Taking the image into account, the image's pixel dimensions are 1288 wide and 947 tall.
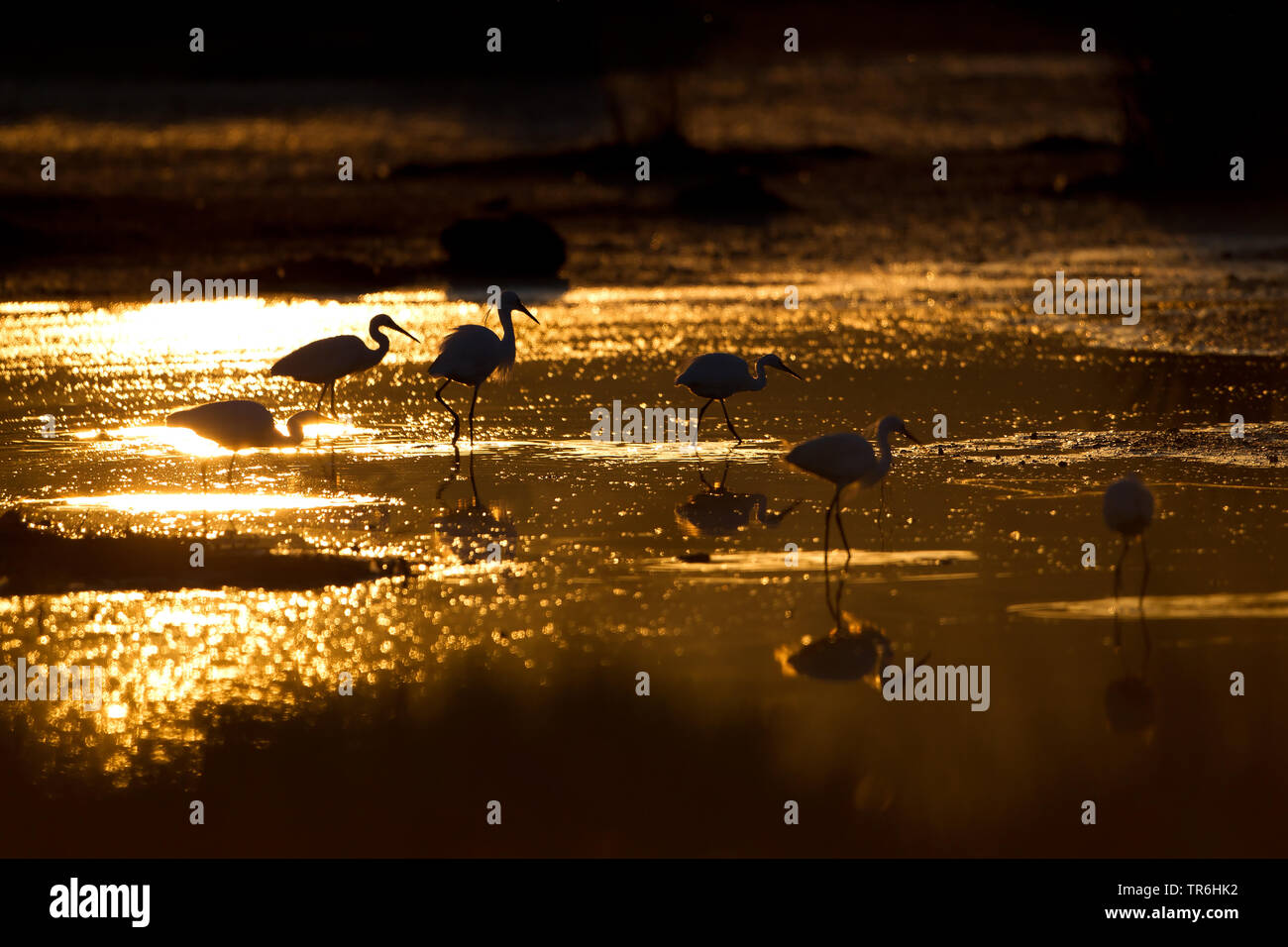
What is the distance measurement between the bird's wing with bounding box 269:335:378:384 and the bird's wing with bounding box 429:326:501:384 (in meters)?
0.64

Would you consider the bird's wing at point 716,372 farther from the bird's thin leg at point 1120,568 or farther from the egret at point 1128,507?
the egret at point 1128,507

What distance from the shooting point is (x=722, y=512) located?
1022 cm

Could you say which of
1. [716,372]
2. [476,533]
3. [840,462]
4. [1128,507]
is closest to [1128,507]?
[1128,507]

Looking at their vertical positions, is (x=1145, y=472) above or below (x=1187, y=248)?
below

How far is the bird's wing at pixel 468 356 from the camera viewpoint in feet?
41.8

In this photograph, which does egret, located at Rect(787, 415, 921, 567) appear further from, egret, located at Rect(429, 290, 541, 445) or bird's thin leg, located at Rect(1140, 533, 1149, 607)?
egret, located at Rect(429, 290, 541, 445)

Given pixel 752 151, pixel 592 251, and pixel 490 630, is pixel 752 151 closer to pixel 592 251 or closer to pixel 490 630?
pixel 592 251

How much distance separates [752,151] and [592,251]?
2236 cm

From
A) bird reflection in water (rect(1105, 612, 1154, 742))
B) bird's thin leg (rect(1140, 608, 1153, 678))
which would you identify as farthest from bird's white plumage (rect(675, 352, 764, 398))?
bird reflection in water (rect(1105, 612, 1154, 742))

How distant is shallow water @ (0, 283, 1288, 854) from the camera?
6.14 meters

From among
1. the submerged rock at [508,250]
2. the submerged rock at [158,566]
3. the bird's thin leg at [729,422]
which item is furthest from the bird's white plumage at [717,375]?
the submerged rock at [508,250]

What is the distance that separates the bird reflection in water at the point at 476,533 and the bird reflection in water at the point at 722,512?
101 cm

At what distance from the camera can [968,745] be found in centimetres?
659
